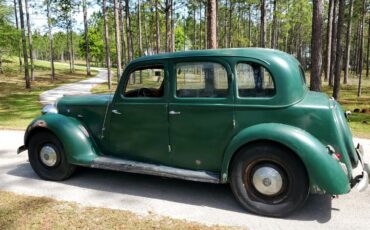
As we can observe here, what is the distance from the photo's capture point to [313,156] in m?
3.85

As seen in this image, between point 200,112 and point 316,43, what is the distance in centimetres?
827

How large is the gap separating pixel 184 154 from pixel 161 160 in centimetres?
40

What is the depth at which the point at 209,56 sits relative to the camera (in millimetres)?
4492

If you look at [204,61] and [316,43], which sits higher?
[316,43]

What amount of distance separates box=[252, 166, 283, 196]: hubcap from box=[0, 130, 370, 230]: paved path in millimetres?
340

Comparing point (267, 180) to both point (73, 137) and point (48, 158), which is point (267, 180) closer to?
point (73, 137)

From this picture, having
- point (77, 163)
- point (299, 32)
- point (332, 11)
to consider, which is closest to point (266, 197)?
point (77, 163)

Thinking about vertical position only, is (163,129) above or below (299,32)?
below

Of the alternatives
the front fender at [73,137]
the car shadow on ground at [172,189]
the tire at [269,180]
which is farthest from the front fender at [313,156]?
the front fender at [73,137]

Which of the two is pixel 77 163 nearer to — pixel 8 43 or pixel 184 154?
pixel 184 154

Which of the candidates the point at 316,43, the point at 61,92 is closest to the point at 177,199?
the point at 316,43

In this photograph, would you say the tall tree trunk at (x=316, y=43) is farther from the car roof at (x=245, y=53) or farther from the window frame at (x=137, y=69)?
the window frame at (x=137, y=69)

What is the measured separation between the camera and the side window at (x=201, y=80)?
4453 millimetres

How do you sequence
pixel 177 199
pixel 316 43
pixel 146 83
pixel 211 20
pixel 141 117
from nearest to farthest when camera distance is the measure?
pixel 177 199 → pixel 141 117 → pixel 146 83 → pixel 211 20 → pixel 316 43
